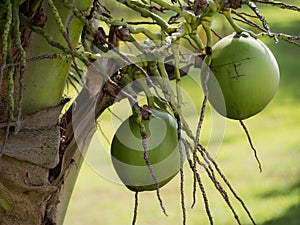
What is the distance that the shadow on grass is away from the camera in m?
4.41

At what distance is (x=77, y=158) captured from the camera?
4.03 feet

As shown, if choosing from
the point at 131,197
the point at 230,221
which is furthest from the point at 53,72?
the point at 131,197

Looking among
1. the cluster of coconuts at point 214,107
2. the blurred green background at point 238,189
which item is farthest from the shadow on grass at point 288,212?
the cluster of coconuts at point 214,107

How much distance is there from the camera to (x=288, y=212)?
4.58m

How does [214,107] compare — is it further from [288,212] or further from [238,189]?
[238,189]

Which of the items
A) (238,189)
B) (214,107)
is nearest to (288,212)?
(238,189)

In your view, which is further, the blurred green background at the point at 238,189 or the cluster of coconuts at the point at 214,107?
the blurred green background at the point at 238,189

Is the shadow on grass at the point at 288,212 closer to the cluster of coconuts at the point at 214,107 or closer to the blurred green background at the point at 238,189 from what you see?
the blurred green background at the point at 238,189

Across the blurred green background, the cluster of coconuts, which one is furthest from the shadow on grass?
the cluster of coconuts

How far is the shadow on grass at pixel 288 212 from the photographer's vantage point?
4405mm

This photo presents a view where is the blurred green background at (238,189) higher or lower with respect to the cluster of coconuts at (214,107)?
lower

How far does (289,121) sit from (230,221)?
2.46 m

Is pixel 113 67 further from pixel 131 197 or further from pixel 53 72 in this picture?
pixel 131 197

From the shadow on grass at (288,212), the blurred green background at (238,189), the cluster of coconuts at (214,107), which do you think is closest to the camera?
the cluster of coconuts at (214,107)
